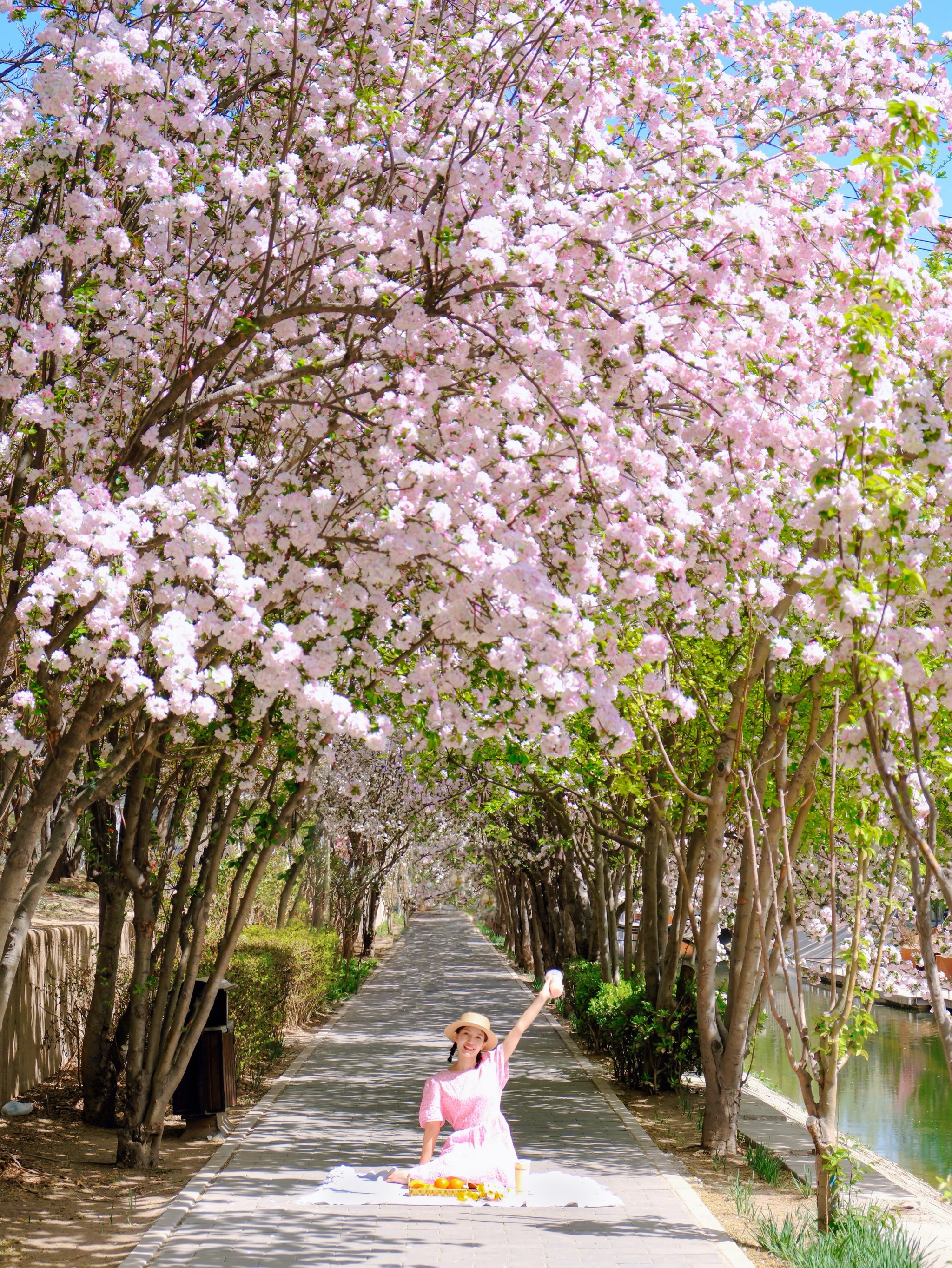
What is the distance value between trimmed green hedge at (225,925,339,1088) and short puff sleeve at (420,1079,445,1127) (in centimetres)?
364

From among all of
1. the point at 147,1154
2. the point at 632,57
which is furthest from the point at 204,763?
the point at 632,57

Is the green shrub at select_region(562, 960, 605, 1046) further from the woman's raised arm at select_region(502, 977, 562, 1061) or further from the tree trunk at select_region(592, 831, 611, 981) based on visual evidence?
the woman's raised arm at select_region(502, 977, 562, 1061)

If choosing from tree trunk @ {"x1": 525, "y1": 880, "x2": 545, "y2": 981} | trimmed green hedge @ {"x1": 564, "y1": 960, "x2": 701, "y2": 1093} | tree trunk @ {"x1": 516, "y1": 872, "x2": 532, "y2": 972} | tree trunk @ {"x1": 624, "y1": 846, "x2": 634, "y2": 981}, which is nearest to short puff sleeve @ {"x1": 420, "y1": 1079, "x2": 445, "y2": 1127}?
trimmed green hedge @ {"x1": 564, "y1": 960, "x2": 701, "y2": 1093}

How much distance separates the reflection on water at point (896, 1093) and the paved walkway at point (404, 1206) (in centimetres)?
344

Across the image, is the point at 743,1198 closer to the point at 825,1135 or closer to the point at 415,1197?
the point at 825,1135

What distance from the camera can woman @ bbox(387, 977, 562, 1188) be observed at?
285 inches

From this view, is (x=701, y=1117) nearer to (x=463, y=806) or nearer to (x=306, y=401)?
(x=306, y=401)

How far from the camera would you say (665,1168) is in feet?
29.9

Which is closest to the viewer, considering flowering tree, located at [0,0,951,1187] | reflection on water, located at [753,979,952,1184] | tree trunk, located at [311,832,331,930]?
flowering tree, located at [0,0,951,1187]

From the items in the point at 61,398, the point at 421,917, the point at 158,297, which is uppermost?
the point at 158,297

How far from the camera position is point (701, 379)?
626cm

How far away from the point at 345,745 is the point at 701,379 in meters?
10.9

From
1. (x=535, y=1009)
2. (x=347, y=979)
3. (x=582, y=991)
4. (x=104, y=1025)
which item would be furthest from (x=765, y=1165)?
(x=347, y=979)

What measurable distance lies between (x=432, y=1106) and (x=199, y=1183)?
1893 millimetres
